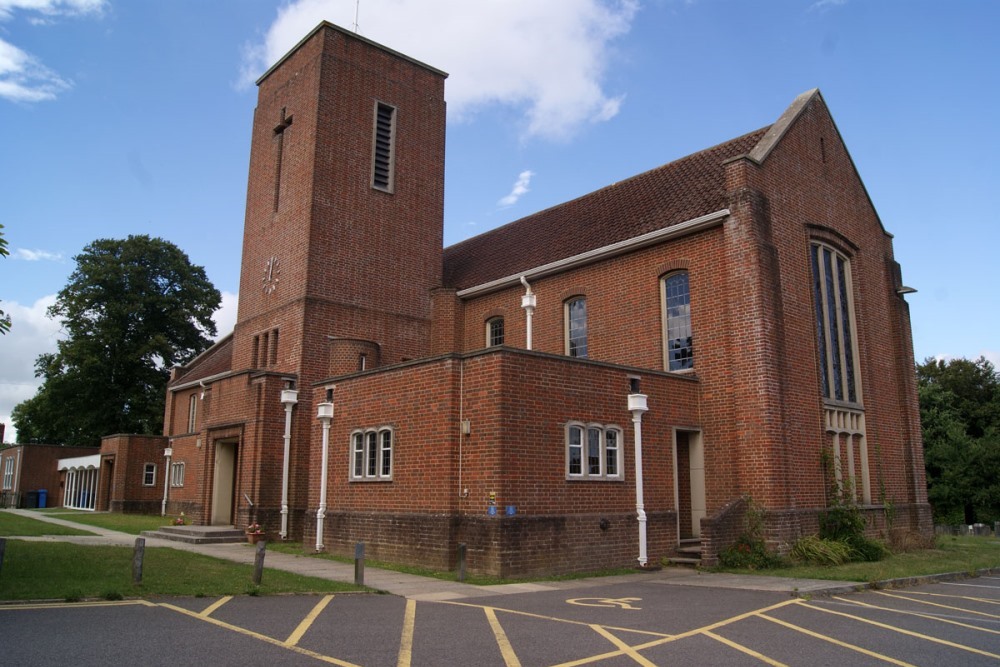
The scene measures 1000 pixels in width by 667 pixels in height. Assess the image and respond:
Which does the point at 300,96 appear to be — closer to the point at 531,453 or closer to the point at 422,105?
the point at 422,105

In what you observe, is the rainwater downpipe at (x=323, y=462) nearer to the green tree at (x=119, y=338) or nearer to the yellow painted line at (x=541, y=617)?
the yellow painted line at (x=541, y=617)

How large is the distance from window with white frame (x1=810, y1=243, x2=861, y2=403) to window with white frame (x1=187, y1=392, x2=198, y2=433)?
28.1m

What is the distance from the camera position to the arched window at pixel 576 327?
21.9 meters

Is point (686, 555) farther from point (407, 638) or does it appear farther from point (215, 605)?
point (215, 605)

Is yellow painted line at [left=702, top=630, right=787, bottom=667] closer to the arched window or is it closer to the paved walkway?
the paved walkway

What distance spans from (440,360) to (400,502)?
3290 millimetres

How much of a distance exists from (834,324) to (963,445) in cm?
2572

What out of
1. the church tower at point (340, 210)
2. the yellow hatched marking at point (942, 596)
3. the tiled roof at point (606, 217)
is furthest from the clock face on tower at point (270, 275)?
the yellow hatched marking at point (942, 596)

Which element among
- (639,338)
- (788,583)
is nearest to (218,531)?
(639,338)

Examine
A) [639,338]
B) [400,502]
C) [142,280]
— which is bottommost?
[400,502]

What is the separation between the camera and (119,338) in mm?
46125

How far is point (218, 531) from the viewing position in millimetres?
21609

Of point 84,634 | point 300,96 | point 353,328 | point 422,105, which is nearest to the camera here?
point 84,634

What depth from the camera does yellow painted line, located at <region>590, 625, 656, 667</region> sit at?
7464mm
